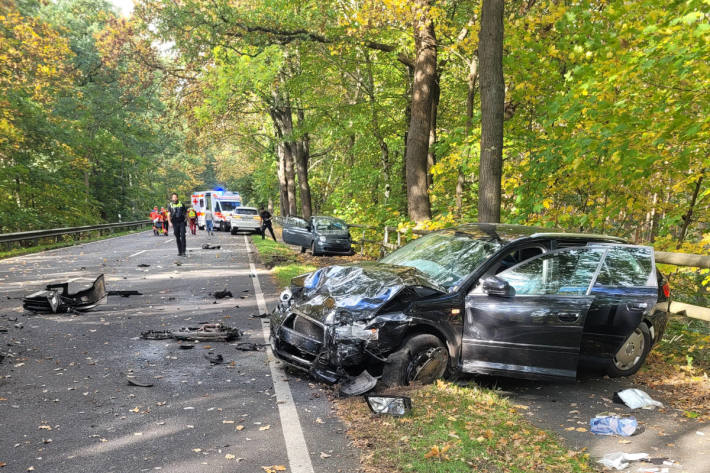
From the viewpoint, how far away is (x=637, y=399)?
5094 millimetres

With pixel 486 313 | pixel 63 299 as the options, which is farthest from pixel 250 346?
pixel 63 299

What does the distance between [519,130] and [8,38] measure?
2101 cm

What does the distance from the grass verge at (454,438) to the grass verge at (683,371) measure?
1.80 meters

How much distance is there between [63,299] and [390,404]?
6728mm

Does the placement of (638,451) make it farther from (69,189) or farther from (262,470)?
(69,189)

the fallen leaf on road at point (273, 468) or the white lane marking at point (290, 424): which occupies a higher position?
the fallen leaf on road at point (273, 468)

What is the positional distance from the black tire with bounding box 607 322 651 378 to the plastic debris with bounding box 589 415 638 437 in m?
1.35

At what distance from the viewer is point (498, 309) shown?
17.0ft

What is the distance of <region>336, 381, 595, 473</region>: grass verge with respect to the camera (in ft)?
A: 12.0

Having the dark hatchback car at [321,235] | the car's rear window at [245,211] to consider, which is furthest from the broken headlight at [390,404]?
the car's rear window at [245,211]

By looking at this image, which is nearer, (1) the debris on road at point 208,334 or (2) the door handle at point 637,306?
(2) the door handle at point 637,306

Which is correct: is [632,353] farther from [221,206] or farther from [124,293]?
[221,206]

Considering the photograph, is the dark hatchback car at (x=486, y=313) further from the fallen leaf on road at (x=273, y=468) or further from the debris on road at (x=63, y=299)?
the debris on road at (x=63, y=299)

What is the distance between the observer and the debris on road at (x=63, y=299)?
27.3 ft
